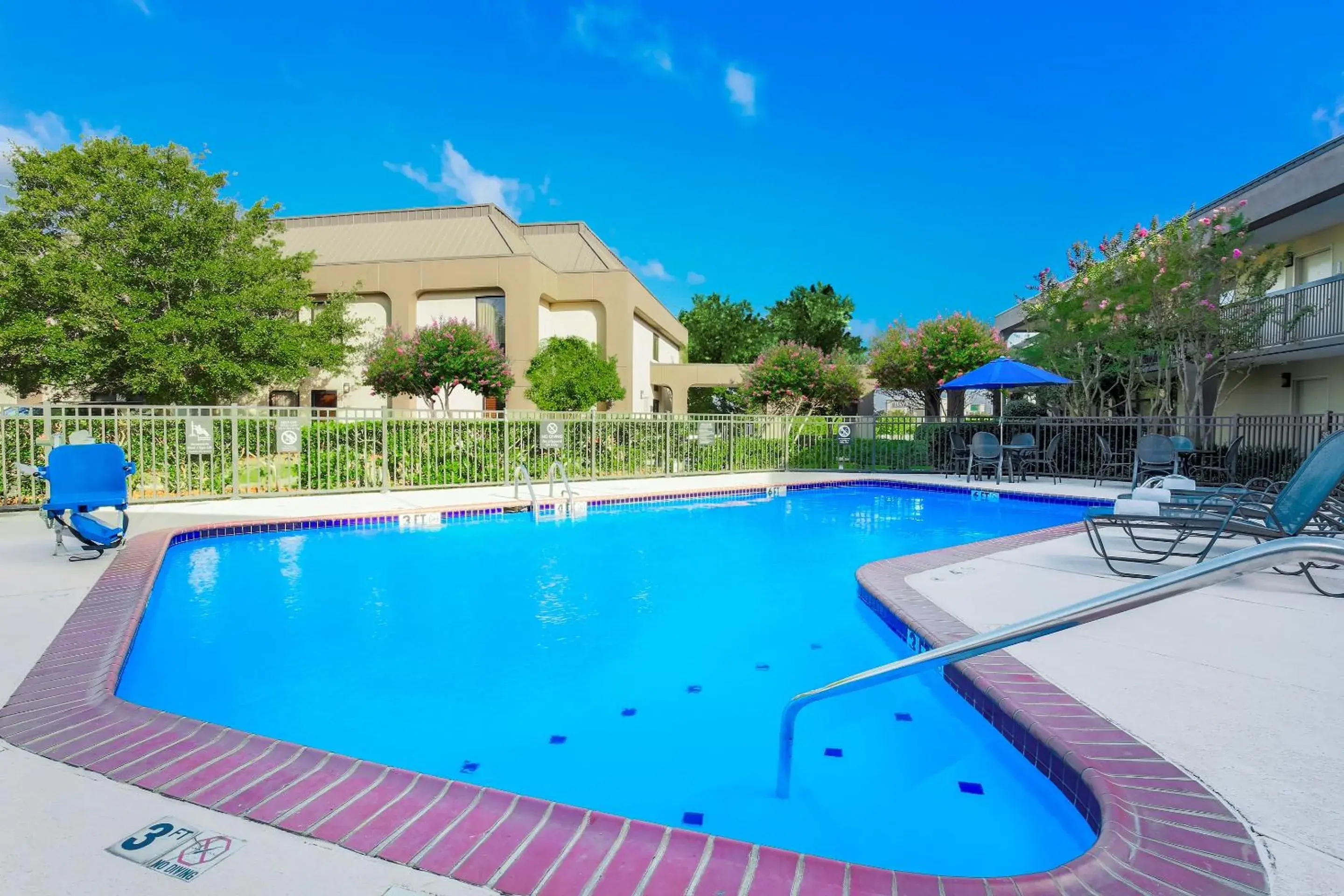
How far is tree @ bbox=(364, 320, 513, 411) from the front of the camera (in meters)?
21.3

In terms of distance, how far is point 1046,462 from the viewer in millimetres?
14930

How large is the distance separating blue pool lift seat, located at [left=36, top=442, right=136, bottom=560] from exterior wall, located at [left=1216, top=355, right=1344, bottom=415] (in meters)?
19.7

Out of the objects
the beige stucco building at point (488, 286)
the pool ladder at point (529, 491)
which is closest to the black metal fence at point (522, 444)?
the pool ladder at point (529, 491)

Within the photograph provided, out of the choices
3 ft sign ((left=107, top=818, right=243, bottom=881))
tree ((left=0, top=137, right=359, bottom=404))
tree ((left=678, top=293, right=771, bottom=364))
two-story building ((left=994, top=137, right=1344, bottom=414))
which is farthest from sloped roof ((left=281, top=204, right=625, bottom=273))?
3 ft sign ((left=107, top=818, right=243, bottom=881))

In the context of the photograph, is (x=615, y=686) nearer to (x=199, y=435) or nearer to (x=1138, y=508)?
(x=1138, y=508)

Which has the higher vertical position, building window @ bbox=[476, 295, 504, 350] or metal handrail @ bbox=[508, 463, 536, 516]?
building window @ bbox=[476, 295, 504, 350]

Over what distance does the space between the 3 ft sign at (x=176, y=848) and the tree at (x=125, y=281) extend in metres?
21.6

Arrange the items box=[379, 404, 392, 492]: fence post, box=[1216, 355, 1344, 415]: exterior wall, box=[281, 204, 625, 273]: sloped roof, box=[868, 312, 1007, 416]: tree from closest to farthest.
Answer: box=[379, 404, 392, 492]: fence post
box=[1216, 355, 1344, 415]: exterior wall
box=[868, 312, 1007, 416]: tree
box=[281, 204, 625, 273]: sloped roof

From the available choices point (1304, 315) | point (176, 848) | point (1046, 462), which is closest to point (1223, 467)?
point (1046, 462)

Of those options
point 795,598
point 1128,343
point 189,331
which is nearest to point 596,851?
point 795,598

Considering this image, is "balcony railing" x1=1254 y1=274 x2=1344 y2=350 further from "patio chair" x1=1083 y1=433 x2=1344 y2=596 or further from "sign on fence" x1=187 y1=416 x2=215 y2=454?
"sign on fence" x1=187 y1=416 x2=215 y2=454

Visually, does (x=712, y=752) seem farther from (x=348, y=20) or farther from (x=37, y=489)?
(x=348, y=20)

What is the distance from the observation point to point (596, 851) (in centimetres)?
190

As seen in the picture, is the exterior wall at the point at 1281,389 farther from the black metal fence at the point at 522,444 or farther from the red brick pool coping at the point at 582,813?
the red brick pool coping at the point at 582,813
